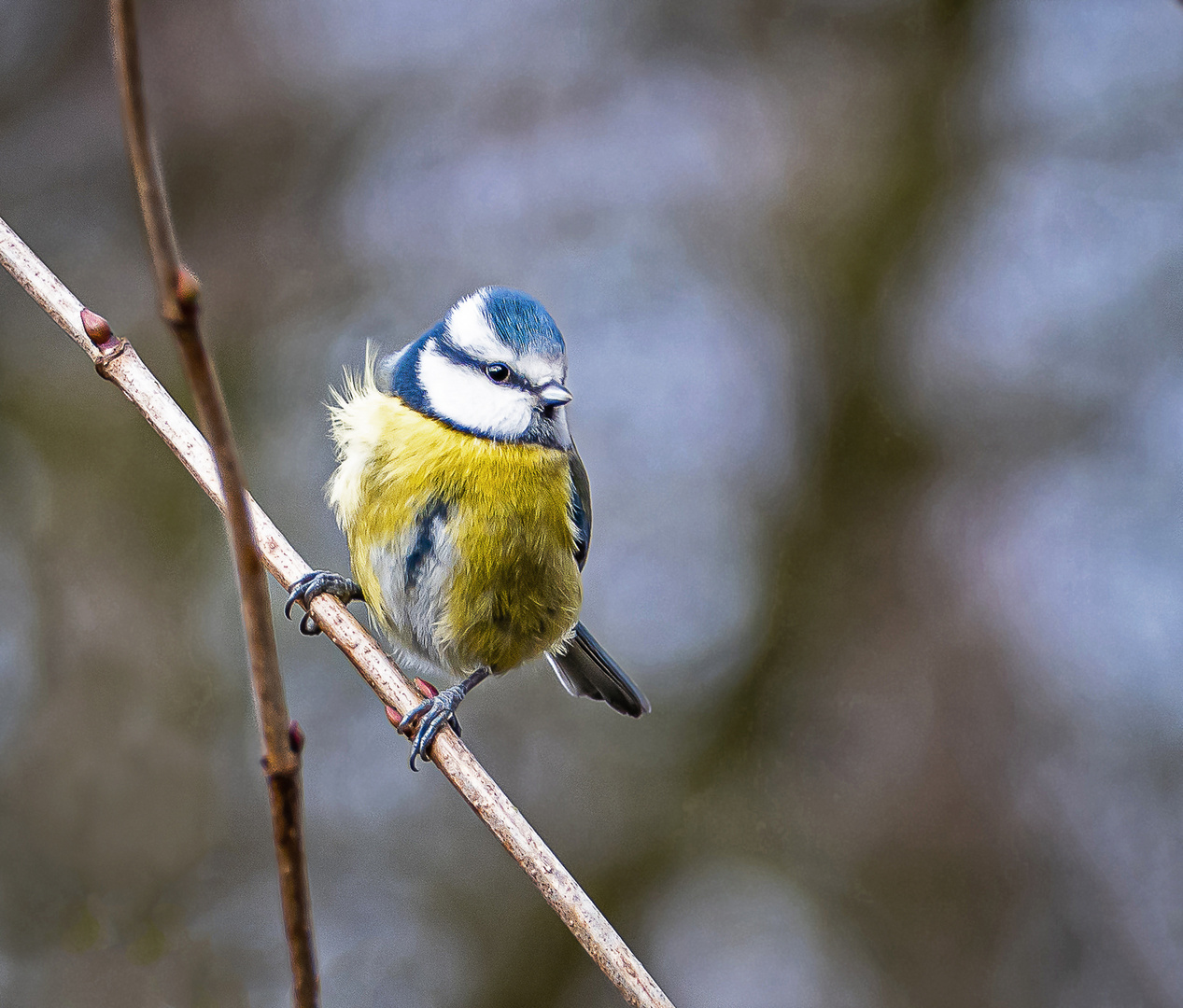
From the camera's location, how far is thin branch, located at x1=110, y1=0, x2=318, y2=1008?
616 millimetres

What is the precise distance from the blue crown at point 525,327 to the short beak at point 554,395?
7cm

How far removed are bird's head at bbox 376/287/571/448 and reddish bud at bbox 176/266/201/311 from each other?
155 cm

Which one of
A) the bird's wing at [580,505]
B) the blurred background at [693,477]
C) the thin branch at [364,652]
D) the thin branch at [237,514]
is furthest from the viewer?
the blurred background at [693,477]

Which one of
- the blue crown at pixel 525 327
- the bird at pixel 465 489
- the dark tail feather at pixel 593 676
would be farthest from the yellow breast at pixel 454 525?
the dark tail feather at pixel 593 676

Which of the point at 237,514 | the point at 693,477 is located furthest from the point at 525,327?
the point at 693,477

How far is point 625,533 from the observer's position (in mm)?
4488

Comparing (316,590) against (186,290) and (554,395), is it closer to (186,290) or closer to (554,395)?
(554,395)

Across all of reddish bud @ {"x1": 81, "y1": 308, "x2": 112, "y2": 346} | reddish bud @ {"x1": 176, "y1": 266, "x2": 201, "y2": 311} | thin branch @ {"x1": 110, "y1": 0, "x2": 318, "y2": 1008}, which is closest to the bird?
reddish bud @ {"x1": 81, "y1": 308, "x2": 112, "y2": 346}

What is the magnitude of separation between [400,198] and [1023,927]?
3927 millimetres

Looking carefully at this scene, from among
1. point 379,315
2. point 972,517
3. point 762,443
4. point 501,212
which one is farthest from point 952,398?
point 379,315

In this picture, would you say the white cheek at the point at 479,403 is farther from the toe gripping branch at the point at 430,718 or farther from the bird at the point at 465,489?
the toe gripping branch at the point at 430,718

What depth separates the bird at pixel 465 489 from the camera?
2.17 m

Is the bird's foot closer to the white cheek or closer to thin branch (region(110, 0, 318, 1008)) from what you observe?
the white cheek

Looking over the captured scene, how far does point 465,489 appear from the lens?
7.11ft
